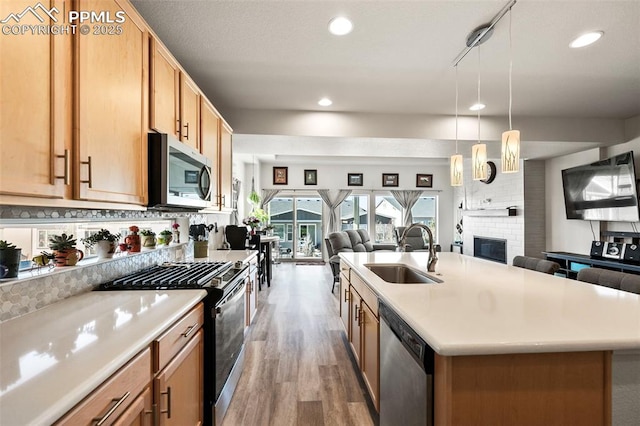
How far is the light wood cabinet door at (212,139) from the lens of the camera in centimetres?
241

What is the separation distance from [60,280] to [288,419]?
149cm

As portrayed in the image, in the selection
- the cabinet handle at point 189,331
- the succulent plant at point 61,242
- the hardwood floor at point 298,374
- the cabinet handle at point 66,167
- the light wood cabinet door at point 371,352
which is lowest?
the hardwood floor at point 298,374

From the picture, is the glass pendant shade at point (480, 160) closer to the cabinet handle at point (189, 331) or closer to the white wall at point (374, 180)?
the cabinet handle at point (189, 331)

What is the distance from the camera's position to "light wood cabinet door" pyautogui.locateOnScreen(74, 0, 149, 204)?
44.8 inches

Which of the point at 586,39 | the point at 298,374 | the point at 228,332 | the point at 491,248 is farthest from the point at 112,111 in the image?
the point at 491,248

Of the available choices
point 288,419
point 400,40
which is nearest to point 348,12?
point 400,40

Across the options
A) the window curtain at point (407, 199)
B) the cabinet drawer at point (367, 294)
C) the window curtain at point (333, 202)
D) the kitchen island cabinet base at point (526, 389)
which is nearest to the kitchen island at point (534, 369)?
the kitchen island cabinet base at point (526, 389)

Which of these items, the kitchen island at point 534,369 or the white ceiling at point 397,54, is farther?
the white ceiling at point 397,54

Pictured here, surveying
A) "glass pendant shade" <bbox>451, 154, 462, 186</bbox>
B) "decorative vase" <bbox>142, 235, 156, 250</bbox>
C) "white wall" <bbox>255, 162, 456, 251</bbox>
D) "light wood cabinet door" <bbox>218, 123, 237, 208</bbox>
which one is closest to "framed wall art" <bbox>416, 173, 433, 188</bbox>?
"white wall" <bbox>255, 162, 456, 251</bbox>

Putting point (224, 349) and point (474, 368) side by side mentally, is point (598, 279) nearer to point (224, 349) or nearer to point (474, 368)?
point (474, 368)

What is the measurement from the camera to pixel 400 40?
2088mm

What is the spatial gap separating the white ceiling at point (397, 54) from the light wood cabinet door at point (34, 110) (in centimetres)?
101

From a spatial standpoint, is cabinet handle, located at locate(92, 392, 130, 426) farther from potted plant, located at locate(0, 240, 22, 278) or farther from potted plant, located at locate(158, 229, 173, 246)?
potted plant, located at locate(158, 229, 173, 246)

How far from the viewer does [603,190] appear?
3838 mm
